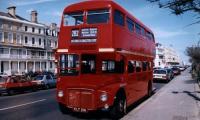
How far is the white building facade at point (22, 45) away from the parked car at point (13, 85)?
33553 mm

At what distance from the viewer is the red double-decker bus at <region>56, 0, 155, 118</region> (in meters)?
10.5

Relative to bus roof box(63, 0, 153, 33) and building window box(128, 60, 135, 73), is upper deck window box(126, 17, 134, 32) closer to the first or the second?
bus roof box(63, 0, 153, 33)

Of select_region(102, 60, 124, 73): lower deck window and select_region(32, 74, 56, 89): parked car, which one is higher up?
select_region(102, 60, 124, 73): lower deck window

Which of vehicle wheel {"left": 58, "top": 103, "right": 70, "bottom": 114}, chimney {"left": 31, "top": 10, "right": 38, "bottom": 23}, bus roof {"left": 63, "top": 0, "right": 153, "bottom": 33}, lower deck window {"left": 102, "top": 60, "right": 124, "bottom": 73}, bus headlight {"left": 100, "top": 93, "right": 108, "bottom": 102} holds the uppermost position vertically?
chimney {"left": 31, "top": 10, "right": 38, "bottom": 23}

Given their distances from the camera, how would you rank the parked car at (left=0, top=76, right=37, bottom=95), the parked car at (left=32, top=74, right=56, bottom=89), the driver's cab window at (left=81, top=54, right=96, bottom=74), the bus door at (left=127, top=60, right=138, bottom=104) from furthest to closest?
the parked car at (left=32, top=74, right=56, bottom=89) → the parked car at (left=0, top=76, right=37, bottom=95) → the bus door at (left=127, top=60, right=138, bottom=104) → the driver's cab window at (left=81, top=54, right=96, bottom=74)

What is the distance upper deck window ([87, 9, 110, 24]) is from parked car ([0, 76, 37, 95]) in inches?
554

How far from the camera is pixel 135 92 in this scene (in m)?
14.1

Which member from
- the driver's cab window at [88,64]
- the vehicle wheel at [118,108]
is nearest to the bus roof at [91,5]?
the driver's cab window at [88,64]

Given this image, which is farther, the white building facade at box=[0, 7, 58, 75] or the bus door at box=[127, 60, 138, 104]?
the white building facade at box=[0, 7, 58, 75]

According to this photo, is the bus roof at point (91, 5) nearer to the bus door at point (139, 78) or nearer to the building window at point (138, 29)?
the building window at point (138, 29)

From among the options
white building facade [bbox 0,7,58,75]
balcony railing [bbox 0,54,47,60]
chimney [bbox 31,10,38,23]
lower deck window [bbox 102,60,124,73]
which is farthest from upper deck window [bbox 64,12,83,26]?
chimney [bbox 31,10,38,23]

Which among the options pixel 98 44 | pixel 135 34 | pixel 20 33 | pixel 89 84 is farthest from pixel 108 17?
pixel 20 33

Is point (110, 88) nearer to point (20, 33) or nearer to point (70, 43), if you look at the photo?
point (70, 43)

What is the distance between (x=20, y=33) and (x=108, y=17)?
5537cm
